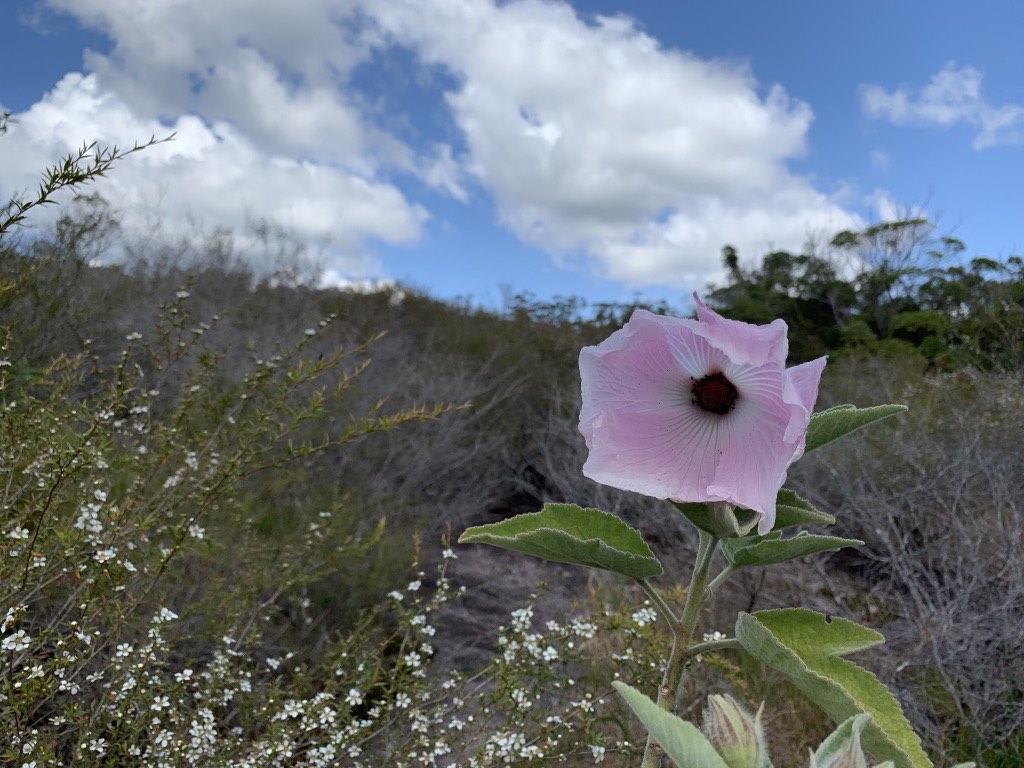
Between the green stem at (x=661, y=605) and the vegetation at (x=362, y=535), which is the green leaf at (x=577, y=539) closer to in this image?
the green stem at (x=661, y=605)

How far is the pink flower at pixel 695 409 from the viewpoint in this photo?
0.85m

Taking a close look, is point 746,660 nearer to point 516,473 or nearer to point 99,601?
point 99,601

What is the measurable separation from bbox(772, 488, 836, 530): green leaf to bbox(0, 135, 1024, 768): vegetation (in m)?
1.29

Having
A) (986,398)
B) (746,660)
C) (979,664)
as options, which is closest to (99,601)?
(746,660)

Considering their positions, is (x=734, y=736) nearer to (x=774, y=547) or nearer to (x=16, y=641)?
(x=774, y=547)

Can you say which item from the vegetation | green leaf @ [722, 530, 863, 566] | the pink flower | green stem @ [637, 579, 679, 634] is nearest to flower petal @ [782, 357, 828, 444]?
the pink flower

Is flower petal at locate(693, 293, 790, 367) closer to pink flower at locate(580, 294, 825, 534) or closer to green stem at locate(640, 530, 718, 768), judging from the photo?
pink flower at locate(580, 294, 825, 534)

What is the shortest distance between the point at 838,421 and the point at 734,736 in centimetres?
39

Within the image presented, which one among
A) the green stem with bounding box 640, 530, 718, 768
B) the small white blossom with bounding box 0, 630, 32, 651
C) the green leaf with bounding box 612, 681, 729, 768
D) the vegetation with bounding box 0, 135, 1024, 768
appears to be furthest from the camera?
the vegetation with bounding box 0, 135, 1024, 768

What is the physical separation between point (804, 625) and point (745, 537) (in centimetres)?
12

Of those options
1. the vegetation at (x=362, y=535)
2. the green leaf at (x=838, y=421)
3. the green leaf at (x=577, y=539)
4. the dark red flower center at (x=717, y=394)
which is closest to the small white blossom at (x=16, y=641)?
the vegetation at (x=362, y=535)

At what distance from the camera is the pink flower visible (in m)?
0.85

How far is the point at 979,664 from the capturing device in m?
3.40

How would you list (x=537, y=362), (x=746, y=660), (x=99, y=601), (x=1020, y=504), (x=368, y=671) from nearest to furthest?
(x=99, y=601) < (x=368, y=671) < (x=746, y=660) < (x=1020, y=504) < (x=537, y=362)
